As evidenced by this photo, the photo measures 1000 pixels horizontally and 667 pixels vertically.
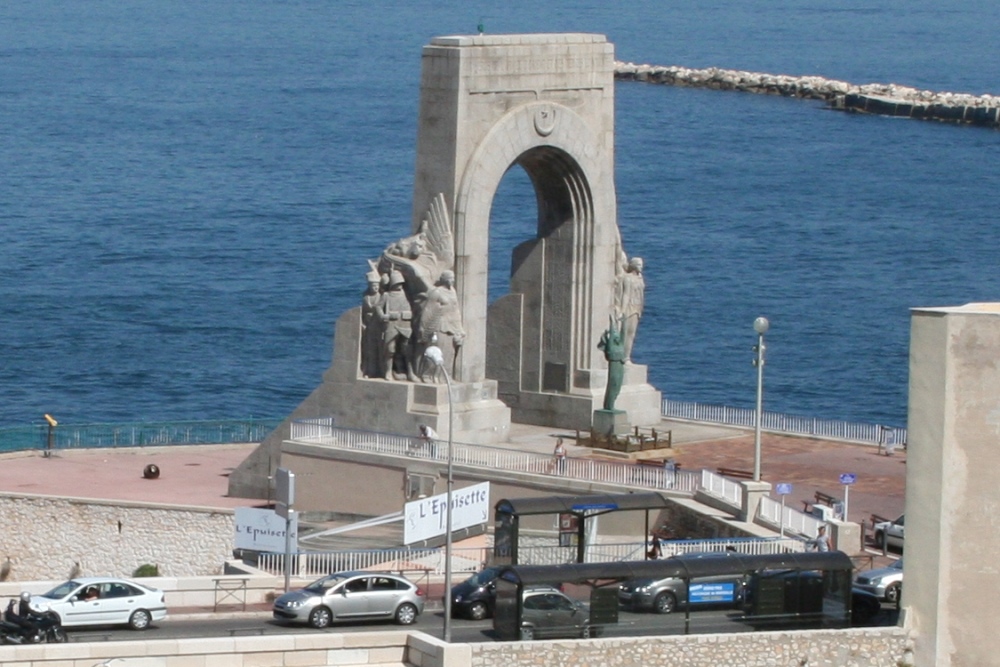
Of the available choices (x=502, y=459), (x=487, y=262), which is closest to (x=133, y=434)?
(x=487, y=262)

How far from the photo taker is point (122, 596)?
→ 143ft

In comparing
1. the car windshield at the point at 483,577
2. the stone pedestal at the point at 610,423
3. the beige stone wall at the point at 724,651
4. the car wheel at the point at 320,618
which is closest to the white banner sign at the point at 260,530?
the car windshield at the point at 483,577

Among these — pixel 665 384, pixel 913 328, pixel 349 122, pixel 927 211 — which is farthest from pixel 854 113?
pixel 913 328

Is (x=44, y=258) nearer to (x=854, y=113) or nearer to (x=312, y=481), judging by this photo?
(x=312, y=481)

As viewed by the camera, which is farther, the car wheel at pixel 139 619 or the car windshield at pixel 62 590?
the car wheel at pixel 139 619

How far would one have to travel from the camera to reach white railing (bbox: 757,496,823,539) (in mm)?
49062

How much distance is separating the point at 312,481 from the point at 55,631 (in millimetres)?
17818

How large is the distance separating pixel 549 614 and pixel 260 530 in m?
9.97

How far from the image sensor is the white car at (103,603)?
1689 inches

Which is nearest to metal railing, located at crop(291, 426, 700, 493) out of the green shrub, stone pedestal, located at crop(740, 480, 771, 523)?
stone pedestal, located at crop(740, 480, 771, 523)

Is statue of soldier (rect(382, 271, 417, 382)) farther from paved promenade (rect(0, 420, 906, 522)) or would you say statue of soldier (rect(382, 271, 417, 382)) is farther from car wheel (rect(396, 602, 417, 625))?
car wheel (rect(396, 602, 417, 625))

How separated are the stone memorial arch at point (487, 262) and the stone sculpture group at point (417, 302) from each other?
0.11 feet

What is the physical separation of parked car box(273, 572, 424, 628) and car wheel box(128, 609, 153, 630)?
2258 millimetres

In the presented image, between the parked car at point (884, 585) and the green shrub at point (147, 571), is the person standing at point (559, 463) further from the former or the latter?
the parked car at point (884, 585)
